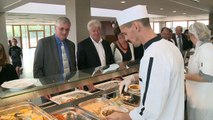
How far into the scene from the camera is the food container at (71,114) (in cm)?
157

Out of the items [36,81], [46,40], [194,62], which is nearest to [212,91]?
[194,62]

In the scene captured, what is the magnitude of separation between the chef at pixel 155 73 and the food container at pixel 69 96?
2.71 feet

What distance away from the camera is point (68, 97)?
1.88m

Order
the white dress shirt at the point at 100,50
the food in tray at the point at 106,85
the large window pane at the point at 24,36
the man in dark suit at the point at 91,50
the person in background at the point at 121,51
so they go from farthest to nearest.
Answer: the large window pane at the point at 24,36, the person in background at the point at 121,51, the white dress shirt at the point at 100,50, the man in dark suit at the point at 91,50, the food in tray at the point at 106,85

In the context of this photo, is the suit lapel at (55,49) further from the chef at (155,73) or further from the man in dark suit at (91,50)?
the chef at (155,73)

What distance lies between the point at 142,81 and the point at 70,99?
3.11 feet

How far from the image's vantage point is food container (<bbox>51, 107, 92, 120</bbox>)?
5.15ft

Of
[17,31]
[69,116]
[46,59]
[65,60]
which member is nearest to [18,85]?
[69,116]

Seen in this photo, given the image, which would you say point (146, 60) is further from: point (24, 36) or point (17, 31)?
point (24, 36)

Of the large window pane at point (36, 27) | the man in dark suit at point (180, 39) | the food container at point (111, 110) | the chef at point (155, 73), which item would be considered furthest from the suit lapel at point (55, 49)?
the large window pane at point (36, 27)

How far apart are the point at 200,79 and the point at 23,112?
62.6 inches

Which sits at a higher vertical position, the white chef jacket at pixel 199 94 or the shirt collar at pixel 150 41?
the shirt collar at pixel 150 41

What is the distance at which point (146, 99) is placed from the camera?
1.03 m

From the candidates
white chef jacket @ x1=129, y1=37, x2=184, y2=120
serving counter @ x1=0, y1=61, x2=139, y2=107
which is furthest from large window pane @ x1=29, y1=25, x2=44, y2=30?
white chef jacket @ x1=129, y1=37, x2=184, y2=120
